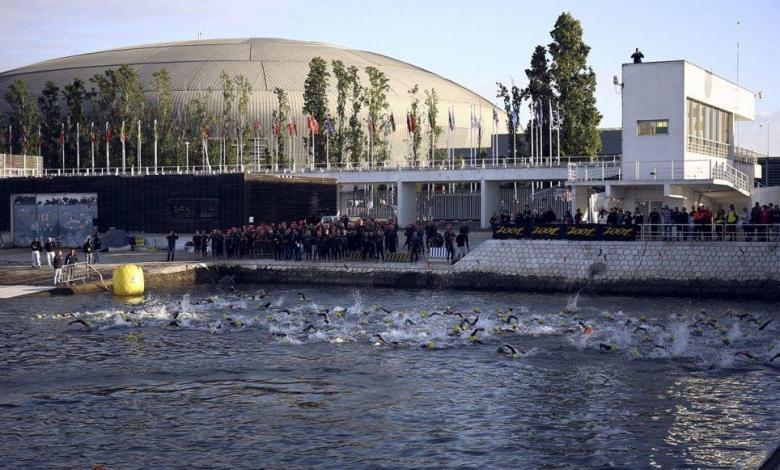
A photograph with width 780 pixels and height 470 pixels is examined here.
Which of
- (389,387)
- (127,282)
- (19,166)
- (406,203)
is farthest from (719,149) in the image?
(19,166)

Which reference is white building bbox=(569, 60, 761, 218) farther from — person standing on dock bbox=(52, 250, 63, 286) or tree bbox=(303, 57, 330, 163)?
tree bbox=(303, 57, 330, 163)

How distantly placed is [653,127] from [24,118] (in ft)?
251

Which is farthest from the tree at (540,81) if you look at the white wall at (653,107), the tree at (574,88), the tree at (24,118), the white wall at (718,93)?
the tree at (24,118)

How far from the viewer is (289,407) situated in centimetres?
2216

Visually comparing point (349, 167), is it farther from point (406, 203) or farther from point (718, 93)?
point (718, 93)

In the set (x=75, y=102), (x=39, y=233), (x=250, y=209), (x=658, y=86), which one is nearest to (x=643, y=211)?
(x=658, y=86)

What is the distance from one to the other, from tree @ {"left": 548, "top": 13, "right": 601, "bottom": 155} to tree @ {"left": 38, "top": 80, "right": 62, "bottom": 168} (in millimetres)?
54603

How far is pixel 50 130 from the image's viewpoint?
103688 millimetres

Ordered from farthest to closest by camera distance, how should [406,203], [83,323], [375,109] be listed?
[375,109] < [406,203] < [83,323]

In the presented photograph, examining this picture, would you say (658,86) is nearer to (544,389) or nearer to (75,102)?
(544,389)

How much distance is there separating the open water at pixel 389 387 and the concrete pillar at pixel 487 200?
3127cm

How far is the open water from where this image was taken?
1877 cm

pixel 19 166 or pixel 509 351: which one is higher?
pixel 19 166

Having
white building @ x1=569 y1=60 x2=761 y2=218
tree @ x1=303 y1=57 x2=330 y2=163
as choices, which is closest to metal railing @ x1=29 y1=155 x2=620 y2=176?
tree @ x1=303 y1=57 x2=330 y2=163
